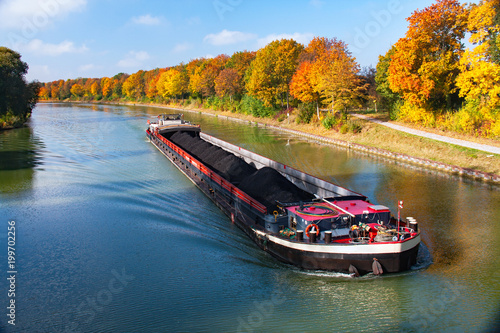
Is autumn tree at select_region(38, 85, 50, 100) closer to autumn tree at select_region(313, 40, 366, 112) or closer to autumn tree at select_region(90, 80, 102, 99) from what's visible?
autumn tree at select_region(90, 80, 102, 99)

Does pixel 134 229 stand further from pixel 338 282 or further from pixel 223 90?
pixel 223 90

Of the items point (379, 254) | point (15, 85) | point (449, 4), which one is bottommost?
point (379, 254)

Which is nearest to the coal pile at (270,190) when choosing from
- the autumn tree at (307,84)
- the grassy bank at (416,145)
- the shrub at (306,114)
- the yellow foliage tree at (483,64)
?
the grassy bank at (416,145)

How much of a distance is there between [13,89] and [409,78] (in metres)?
42.0

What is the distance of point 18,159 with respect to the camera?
1062 inches

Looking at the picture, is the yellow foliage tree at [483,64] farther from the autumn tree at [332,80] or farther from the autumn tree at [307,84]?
the autumn tree at [307,84]

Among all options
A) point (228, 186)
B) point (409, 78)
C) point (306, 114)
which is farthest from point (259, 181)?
point (306, 114)

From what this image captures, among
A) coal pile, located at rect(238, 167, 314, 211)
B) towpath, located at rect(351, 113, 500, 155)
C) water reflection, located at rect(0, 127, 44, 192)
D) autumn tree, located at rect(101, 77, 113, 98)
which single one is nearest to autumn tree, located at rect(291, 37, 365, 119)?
towpath, located at rect(351, 113, 500, 155)

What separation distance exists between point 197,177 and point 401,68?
18.2m

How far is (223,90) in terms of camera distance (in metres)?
62.8

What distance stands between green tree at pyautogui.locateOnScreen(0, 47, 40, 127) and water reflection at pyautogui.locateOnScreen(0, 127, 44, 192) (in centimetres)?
439

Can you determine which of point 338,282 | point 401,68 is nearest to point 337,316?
point 338,282

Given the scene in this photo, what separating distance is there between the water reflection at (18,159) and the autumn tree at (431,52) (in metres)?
25.8

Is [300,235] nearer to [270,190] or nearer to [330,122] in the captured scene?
[270,190]
